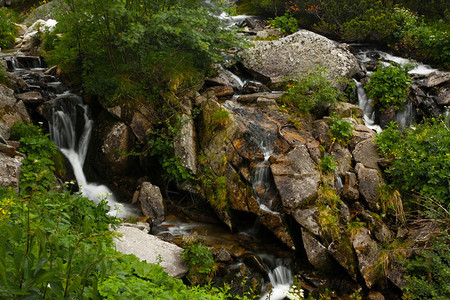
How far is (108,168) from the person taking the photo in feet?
27.9

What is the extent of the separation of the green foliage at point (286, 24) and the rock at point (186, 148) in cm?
914

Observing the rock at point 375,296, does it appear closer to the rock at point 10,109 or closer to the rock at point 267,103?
the rock at point 267,103

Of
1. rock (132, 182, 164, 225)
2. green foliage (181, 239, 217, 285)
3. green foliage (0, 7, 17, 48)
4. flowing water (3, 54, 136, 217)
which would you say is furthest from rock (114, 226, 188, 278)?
green foliage (0, 7, 17, 48)

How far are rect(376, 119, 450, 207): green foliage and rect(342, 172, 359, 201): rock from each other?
817 mm

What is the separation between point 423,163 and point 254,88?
527 cm

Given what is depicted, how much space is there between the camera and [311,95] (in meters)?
9.54

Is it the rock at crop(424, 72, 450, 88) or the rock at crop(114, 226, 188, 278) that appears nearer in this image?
the rock at crop(114, 226, 188, 278)

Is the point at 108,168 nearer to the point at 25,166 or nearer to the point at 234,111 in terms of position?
the point at 25,166

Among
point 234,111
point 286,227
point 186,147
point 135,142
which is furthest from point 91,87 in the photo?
point 286,227

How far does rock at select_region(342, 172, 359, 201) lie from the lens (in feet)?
24.5

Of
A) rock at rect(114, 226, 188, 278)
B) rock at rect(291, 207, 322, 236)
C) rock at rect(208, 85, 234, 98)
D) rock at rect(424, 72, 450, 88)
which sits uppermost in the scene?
rock at rect(208, 85, 234, 98)

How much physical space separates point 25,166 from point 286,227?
17.6 ft

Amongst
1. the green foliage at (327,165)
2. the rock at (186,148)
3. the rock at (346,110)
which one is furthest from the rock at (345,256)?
the rock at (346,110)

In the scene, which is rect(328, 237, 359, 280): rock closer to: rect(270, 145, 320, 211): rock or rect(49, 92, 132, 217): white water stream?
rect(270, 145, 320, 211): rock
